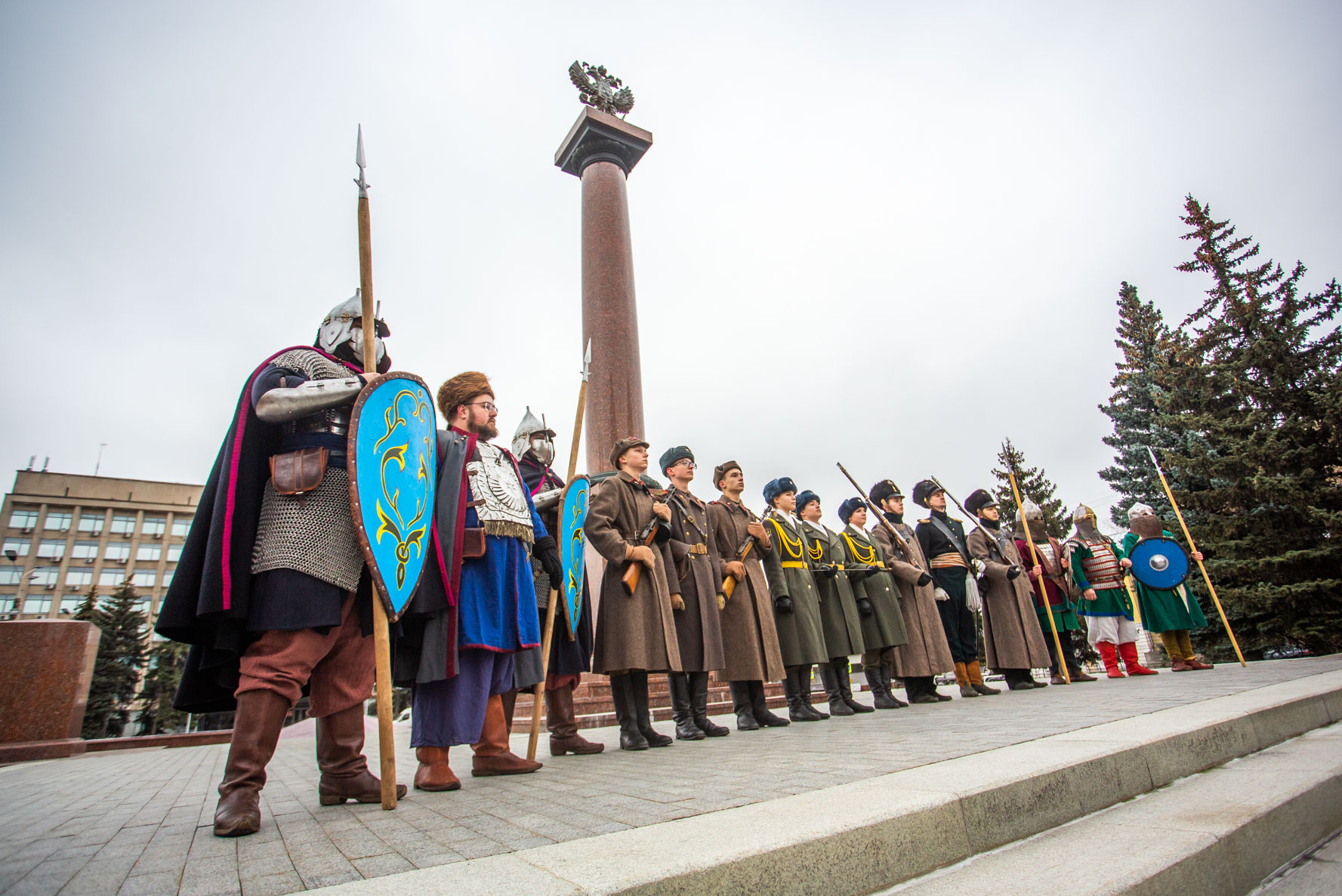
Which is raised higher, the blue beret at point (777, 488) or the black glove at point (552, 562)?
the blue beret at point (777, 488)

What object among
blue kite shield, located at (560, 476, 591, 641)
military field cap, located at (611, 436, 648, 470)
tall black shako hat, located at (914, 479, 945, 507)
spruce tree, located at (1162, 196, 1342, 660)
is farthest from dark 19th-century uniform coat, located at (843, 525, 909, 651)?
spruce tree, located at (1162, 196, 1342, 660)

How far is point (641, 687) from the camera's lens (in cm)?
479

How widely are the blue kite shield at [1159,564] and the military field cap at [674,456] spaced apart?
6.06 m

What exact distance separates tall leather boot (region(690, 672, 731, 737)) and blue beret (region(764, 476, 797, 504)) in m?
1.85

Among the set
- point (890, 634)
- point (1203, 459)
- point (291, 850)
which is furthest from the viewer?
point (1203, 459)

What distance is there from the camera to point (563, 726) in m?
4.72

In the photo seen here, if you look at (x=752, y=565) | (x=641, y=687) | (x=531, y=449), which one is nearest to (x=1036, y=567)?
(x=752, y=565)

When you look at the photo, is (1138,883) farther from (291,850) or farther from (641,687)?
(641,687)

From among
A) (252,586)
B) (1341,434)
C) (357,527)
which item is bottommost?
(252,586)

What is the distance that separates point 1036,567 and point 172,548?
250ft

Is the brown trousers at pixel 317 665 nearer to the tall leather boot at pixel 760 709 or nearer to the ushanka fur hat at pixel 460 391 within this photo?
the ushanka fur hat at pixel 460 391

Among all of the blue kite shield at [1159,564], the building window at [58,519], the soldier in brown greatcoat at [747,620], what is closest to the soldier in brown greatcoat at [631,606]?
the soldier in brown greatcoat at [747,620]

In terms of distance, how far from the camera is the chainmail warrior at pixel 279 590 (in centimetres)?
246

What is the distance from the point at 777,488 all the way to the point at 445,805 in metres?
4.41
